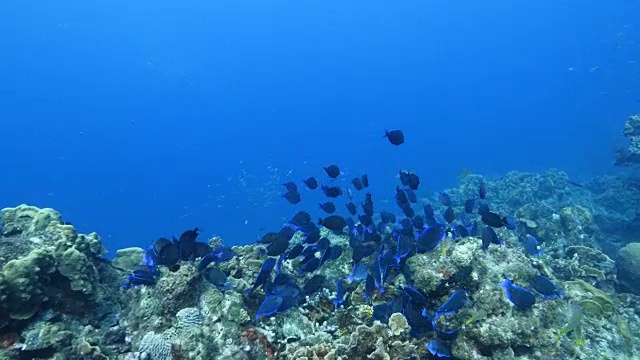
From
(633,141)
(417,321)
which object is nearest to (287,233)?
(417,321)

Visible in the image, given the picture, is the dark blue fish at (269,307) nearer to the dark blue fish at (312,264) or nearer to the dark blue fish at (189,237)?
the dark blue fish at (312,264)

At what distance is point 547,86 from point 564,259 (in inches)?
7329

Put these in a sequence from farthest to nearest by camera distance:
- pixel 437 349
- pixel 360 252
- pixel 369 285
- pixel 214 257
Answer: pixel 360 252
pixel 214 257
pixel 369 285
pixel 437 349

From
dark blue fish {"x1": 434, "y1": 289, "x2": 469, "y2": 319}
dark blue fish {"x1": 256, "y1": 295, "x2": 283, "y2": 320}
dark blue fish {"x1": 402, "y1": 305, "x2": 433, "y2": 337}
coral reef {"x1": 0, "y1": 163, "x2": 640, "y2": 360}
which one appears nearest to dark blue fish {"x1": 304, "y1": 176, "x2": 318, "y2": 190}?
coral reef {"x1": 0, "y1": 163, "x2": 640, "y2": 360}

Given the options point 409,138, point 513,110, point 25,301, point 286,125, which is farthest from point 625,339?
point 286,125

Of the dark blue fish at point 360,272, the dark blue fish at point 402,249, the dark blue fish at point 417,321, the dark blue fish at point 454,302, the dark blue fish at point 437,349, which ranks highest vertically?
the dark blue fish at point 402,249

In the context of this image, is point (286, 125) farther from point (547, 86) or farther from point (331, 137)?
point (547, 86)

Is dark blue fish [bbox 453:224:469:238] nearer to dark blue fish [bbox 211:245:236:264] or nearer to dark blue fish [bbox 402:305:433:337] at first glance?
dark blue fish [bbox 402:305:433:337]

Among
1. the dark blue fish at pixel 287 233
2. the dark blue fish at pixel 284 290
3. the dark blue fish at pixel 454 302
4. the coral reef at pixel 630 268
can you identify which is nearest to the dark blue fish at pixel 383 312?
the dark blue fish at pixel 454 302

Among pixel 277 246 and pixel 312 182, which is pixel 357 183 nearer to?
pixel 312 182

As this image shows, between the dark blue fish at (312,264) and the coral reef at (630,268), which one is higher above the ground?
the coral reef at (630,268)

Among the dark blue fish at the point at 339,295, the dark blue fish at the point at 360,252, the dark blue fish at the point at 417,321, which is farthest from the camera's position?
the dark blue fish at the point at 360,252

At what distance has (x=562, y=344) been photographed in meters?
5.53

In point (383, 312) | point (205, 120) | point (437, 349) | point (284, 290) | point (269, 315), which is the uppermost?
point (205, 120)
